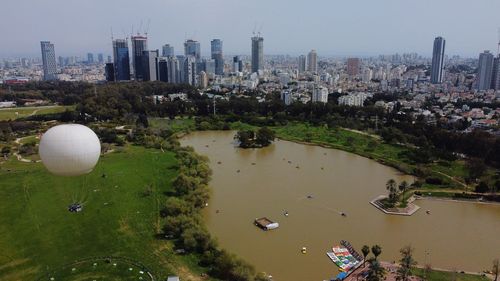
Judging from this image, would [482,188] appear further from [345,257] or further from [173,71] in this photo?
[173,71]

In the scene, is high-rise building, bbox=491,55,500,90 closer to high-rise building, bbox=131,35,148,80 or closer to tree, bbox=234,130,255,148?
tree, bbox=234,130,255,148

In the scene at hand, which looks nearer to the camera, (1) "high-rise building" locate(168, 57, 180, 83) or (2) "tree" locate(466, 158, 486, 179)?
(2) "tree" locate(466, 158, 486, 179)

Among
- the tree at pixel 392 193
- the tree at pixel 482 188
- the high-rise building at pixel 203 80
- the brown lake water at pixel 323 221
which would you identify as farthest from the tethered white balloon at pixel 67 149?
the high-rise building at pixel 203 80

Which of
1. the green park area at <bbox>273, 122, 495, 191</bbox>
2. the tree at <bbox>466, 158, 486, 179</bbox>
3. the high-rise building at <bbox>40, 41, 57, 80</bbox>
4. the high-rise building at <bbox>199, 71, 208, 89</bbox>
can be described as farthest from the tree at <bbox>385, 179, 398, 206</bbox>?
the high-rise building at <bbox>40, 41, 57, 80</bbox>

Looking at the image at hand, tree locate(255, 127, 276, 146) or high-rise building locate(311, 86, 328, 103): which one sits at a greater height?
high-rise building locate(311, 86, 328, 103)

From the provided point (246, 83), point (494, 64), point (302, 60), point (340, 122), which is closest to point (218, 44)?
point (302, 60)

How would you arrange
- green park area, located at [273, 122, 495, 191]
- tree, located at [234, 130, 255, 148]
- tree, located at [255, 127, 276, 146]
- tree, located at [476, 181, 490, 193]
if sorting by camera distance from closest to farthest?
1. tree, located at [476, 181, 490, 193]
2. green park area, located at [273, 122, 495, 191]
3. tree, located at [234, 130, 255, 148]
4. tree, located at [255, 127, 276, 146]

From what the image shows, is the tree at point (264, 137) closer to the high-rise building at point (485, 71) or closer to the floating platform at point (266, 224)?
the floating platform at point (266, 224)


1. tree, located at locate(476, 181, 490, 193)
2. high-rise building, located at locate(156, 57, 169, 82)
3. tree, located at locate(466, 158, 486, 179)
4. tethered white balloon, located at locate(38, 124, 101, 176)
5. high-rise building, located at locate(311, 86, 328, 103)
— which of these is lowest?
tree, located at locate(476, 181, 490, 193)
